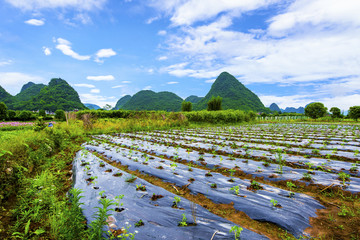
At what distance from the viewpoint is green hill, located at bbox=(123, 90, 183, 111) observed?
224 feet

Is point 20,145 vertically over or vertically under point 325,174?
over

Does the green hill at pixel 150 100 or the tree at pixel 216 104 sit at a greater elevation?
the green hill at pixel 150 100

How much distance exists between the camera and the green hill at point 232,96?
186 feet

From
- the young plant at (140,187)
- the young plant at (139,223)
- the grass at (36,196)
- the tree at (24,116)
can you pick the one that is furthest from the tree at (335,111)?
the tree at (24,116)

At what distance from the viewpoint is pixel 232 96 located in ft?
213

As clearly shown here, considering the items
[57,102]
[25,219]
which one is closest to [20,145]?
[25,219]

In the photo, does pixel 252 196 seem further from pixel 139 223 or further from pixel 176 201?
pixel 139 223

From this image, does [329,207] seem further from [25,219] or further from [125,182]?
[25,219]

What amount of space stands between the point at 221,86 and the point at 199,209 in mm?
79504

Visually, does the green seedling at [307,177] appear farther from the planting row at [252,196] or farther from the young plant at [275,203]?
the young plant at [275,203]

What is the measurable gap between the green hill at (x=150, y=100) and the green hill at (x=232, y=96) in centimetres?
1344

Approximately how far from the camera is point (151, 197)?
240 cm

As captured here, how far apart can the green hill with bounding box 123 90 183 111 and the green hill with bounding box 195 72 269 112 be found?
13444 millimetres

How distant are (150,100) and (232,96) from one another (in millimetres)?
36793
